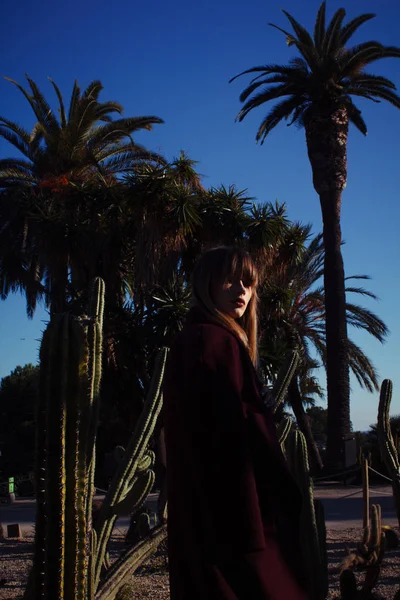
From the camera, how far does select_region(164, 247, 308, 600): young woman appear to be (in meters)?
1.82

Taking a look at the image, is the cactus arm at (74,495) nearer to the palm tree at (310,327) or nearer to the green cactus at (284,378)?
the green cactus at (284,378)

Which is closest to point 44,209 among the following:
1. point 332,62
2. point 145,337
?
point 145,337

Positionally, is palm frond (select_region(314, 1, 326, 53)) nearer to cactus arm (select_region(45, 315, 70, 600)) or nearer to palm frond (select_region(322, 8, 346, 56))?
palm frond (select_region(322, 8, 346, 56))

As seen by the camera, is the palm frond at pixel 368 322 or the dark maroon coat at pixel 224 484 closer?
the dark maroon coat at pixel 224 484

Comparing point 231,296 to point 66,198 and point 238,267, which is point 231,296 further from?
point 66,198

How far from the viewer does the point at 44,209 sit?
1490 cm

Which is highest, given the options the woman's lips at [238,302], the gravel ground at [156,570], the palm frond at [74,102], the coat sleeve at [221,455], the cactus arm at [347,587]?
the palm frond at [74,102]

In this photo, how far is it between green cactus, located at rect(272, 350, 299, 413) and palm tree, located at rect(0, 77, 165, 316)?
10680 mm

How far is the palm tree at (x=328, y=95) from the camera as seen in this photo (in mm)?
16422

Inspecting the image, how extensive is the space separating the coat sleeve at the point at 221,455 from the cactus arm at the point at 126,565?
2.21 m

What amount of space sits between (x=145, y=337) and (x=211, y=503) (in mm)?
11629

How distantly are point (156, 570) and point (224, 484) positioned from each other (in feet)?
15.7

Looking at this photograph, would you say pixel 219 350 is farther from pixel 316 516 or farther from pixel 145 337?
pixel 145 337

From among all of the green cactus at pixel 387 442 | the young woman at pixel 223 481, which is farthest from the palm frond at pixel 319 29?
the young woman at pixel 223 481
